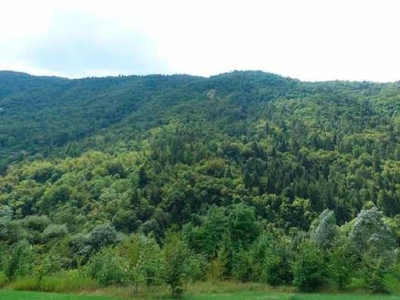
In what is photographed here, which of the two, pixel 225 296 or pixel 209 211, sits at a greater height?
pixel 209 211

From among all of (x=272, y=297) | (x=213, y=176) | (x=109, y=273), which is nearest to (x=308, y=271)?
(x=272, y=297)

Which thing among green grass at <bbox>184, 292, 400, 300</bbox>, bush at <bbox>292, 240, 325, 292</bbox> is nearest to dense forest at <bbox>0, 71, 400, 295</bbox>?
bush at <bbox>292, 240, 325, 292</bbox>

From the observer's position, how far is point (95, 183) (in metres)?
154

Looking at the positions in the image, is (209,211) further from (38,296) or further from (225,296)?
(38,296)

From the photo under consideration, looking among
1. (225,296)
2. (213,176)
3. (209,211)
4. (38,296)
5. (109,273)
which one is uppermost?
(209,211)

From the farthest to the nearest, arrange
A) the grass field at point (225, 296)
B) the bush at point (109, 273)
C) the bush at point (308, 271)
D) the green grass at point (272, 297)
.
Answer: the bush at point (308, 271)
the bush at point (109, 273)
the green grass at point (272, 297)
the grass field at point (225, 296)

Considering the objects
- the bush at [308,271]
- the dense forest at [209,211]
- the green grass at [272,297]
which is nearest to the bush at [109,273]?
the dense forest at [209,211]

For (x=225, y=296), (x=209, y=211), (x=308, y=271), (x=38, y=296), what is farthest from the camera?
(x=209, y=211)

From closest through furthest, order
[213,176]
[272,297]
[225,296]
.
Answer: [272,297] → [225,296] → [213,176]

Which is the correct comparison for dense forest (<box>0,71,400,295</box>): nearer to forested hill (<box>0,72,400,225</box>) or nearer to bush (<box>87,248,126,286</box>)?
bush (<box>87,248,126,286</box>)

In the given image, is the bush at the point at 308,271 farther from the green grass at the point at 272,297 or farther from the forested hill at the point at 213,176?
the forested hill at the point at 213,176

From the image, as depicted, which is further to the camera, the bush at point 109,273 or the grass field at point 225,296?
the bush at point 109,273

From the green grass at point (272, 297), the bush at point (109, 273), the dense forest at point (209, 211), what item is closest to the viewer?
the green grass at point (272, 297)

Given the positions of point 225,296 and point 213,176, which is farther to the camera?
point 213,176
